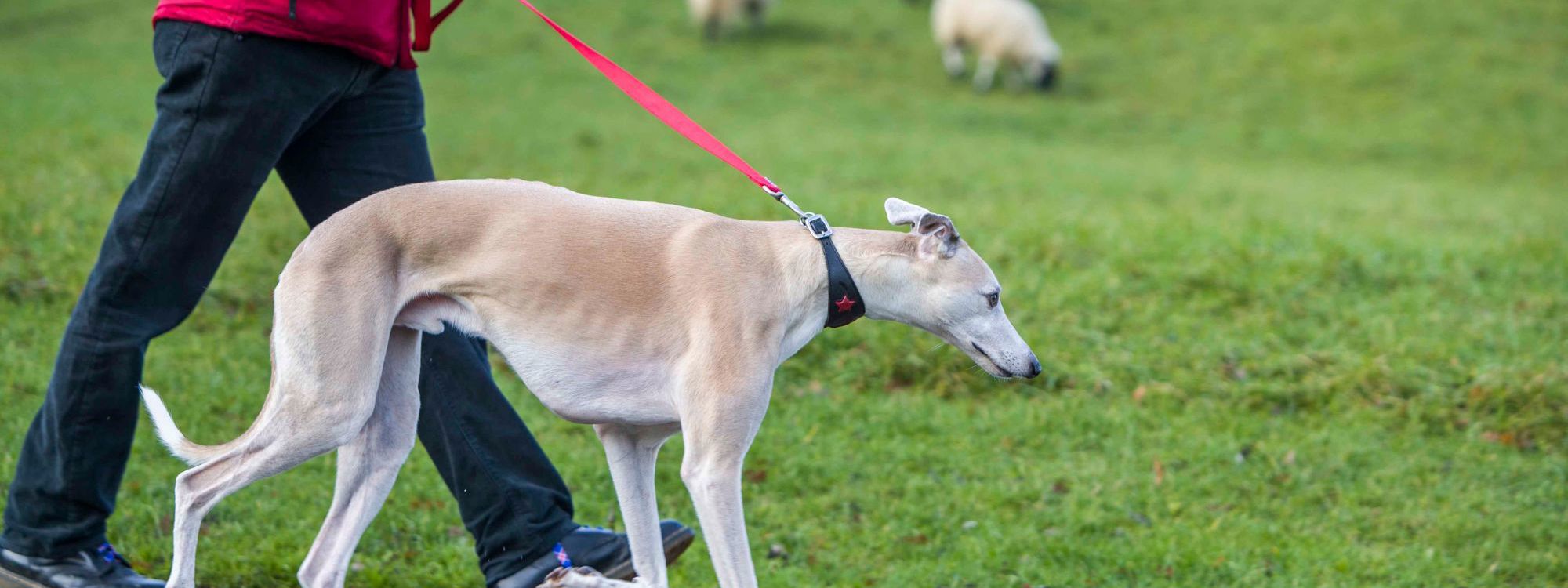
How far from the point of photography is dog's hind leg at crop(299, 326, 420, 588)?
3.32 meters

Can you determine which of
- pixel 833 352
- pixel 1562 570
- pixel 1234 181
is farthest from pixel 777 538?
pixel 1234 181

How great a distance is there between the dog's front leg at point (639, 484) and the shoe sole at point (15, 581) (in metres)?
1.57

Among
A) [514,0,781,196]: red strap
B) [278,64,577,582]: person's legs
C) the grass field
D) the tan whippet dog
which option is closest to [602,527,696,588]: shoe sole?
[278,64,577,582]: person's legs

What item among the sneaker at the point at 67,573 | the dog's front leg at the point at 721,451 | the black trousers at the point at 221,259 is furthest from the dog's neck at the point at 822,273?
the sneaker at the point at 67,573

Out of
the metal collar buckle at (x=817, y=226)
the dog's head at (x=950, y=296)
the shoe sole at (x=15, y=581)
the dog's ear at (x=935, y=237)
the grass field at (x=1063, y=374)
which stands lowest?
the grass field at (x=1063, y=374)

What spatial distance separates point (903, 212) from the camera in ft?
9.91

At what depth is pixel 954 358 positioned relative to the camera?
6.13m

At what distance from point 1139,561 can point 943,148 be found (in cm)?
928

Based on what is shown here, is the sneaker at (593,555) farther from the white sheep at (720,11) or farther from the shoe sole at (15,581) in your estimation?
the white sheep at (720,11)

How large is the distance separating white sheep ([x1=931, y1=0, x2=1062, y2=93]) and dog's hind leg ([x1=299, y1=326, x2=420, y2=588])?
53.1ft

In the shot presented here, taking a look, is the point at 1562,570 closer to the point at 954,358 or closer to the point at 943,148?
the point at 954,358

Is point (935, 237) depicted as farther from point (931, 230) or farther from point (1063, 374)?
point (1063, 374)

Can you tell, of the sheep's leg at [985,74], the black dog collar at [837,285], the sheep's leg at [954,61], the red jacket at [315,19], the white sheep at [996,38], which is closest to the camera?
the black dog collar at [837,285]

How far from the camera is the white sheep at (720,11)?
19.5 m
